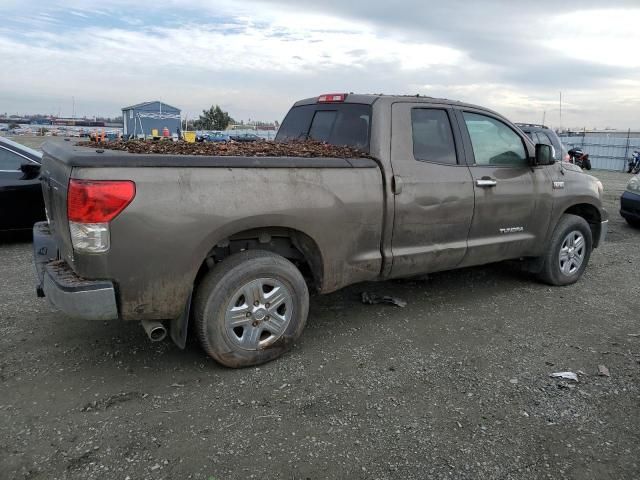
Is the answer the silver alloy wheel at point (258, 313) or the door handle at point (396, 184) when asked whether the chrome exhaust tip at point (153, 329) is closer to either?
the silver alloy wheel at point (258, 313)

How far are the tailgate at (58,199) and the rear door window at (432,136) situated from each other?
2601 mm

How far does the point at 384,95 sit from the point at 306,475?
304cm

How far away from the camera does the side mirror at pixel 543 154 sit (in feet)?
16.4

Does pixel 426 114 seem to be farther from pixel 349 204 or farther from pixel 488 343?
pixel 488 343

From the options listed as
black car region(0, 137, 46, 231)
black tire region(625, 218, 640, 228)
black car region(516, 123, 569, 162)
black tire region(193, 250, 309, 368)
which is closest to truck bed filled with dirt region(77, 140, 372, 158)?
black tire region(193, 250, 309, 368)

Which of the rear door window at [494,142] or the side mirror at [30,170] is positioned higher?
the rear door window at [494,142]

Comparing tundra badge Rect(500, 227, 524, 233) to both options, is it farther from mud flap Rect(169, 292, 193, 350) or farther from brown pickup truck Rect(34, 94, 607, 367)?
mud flap Rect(169, 292, 193, 350)

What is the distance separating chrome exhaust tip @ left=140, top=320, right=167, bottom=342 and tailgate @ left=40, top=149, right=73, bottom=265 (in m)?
0.59

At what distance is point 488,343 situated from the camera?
4.14m

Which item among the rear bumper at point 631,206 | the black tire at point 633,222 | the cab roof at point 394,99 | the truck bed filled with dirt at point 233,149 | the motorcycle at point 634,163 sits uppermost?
the cab roof at point 394,99

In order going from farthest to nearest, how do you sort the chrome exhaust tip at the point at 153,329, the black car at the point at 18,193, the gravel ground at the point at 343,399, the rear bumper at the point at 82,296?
the black car at the point at 18,193 < the chrome exhaust tip at the point at 153,329 < the rear bumper at the point at 82,296 < the gravel ground at the point at 343,399

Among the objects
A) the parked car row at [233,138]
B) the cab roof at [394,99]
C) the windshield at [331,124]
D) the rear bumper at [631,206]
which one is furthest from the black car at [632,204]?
the windshield at [331,124]

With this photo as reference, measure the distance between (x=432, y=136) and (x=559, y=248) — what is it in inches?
83.2

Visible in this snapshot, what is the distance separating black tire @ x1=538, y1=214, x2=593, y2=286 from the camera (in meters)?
5.44
